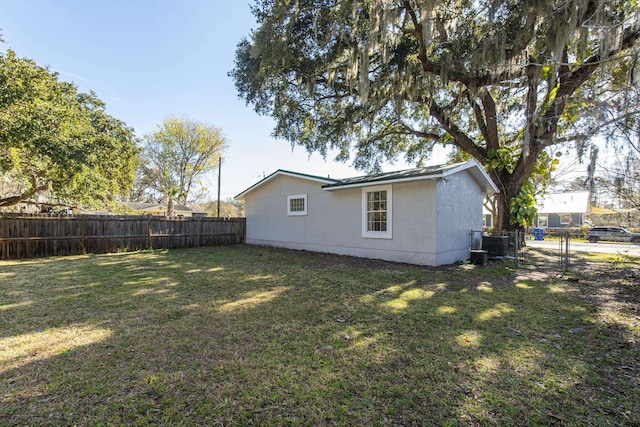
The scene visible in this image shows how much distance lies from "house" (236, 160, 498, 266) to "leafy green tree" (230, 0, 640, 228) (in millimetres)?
2243

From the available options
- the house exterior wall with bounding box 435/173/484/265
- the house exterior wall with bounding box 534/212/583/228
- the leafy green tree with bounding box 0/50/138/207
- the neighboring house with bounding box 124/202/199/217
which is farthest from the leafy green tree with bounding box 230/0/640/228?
the neighboring house with bounding box 124/202/199/217

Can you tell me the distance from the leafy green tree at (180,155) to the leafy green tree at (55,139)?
16.5 metres

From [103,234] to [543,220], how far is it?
32.3 metres

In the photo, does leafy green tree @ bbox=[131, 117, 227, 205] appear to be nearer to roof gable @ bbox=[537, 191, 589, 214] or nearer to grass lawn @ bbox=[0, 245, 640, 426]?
Answer: grass lawn @ bbox=[0, 245, 640, 426]

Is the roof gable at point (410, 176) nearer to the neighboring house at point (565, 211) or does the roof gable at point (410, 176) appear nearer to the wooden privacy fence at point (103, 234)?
the wooden privacy fence at point (103, 234)

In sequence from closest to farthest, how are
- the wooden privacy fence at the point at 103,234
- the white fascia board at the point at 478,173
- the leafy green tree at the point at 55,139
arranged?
the leafy green tree at the point at 55,139 → the white fascia board at the point at 478,173 → the wooden privacy fence at the point at 103,234

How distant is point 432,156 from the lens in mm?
16453

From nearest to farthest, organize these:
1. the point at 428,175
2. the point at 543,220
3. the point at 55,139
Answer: the point at 428,175 < the point at 55,139 < the point at 543,220

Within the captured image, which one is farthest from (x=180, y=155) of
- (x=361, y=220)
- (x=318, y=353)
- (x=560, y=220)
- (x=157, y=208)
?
(x=560, y=220)

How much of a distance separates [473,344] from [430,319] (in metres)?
0.79

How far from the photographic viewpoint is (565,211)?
24.4 meters

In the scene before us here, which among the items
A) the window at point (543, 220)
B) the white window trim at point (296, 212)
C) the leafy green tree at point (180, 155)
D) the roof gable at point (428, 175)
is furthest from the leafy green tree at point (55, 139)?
the window at point (543, 220)

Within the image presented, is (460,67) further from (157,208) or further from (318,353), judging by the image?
(157,208)

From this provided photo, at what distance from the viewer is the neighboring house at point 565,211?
2378 centimetres
